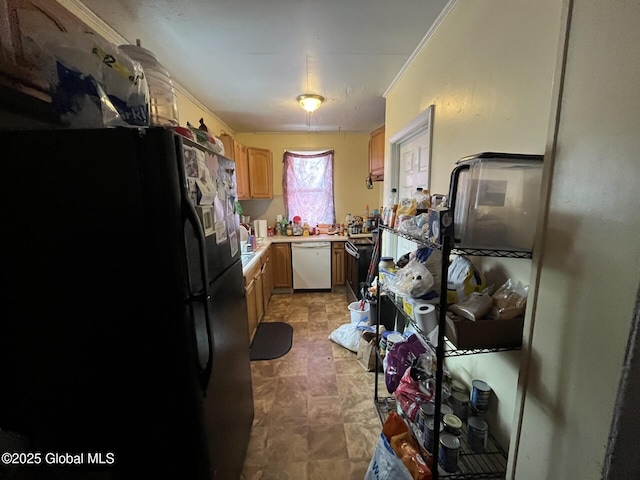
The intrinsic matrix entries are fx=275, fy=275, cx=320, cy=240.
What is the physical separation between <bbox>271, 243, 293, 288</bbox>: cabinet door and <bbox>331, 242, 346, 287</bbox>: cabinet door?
0.64 meters

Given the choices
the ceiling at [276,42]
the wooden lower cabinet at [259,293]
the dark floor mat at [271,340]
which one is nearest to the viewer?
the ceiling at [276,42]

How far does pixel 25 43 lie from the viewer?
0.95m

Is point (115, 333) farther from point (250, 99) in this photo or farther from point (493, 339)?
point (250, 99)

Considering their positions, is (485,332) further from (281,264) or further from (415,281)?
(281,264)

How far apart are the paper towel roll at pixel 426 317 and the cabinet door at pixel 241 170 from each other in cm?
284

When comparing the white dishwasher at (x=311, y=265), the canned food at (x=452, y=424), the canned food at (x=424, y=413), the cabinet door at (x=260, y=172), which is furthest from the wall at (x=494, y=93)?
the cabinet door at (x=260, y=172)

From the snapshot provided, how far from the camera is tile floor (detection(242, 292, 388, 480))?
150 centimetres

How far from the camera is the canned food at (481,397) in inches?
47.7

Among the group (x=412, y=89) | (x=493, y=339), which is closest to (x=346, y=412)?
(x=493, y=339)

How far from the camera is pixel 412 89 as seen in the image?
2.08m

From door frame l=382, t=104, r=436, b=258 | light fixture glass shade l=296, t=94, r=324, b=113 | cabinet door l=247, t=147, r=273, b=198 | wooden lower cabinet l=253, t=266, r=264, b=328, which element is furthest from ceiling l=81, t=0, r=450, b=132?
wooden lower cabinet l=253, t=266, r=264, b=328

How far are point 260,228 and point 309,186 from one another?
1.07 m

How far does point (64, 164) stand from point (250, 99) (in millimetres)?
2416

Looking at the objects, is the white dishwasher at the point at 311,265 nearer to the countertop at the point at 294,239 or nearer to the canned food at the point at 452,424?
the countertop at the point at 294,239
